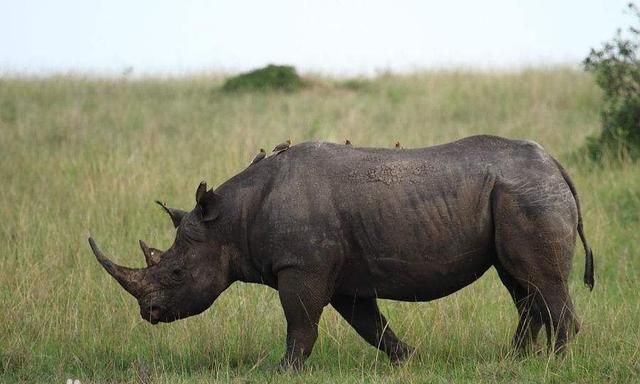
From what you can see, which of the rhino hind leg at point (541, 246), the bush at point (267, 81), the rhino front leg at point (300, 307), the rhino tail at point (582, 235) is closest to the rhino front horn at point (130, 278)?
the rhino front leg at point (300, 307)

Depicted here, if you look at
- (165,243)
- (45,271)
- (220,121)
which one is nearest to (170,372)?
(45,271)

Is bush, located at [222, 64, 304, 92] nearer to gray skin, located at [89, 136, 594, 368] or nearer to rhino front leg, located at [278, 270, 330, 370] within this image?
gray skin, located at [89, 136, 594, 368]

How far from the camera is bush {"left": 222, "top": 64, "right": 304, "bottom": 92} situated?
66.0ft

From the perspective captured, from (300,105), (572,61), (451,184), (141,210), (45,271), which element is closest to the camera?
(451,184)

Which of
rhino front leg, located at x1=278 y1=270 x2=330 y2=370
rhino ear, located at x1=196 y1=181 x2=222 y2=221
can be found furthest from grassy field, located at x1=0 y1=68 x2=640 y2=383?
rhino ear, located at x1=196 y1=181 x2=222 y2=221

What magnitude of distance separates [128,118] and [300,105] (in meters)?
2.71

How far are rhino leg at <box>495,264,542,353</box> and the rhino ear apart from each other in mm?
1827

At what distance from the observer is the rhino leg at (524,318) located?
7496mm

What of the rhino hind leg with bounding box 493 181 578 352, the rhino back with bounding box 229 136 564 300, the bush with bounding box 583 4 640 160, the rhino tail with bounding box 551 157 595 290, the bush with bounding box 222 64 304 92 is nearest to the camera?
the rhino hind leg with bounding box 493 181 578 352

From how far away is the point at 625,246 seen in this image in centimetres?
1118

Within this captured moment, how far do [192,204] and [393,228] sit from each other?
5.99m

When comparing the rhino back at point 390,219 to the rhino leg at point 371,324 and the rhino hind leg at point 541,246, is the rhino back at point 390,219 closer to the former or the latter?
the rhino hind leg at point 541,246

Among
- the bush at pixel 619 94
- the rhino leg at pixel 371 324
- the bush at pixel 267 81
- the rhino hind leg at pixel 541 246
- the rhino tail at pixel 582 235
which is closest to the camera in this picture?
the rhino hind leg at pixel 541 246

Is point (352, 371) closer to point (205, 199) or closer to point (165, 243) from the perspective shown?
point (205, 199)
